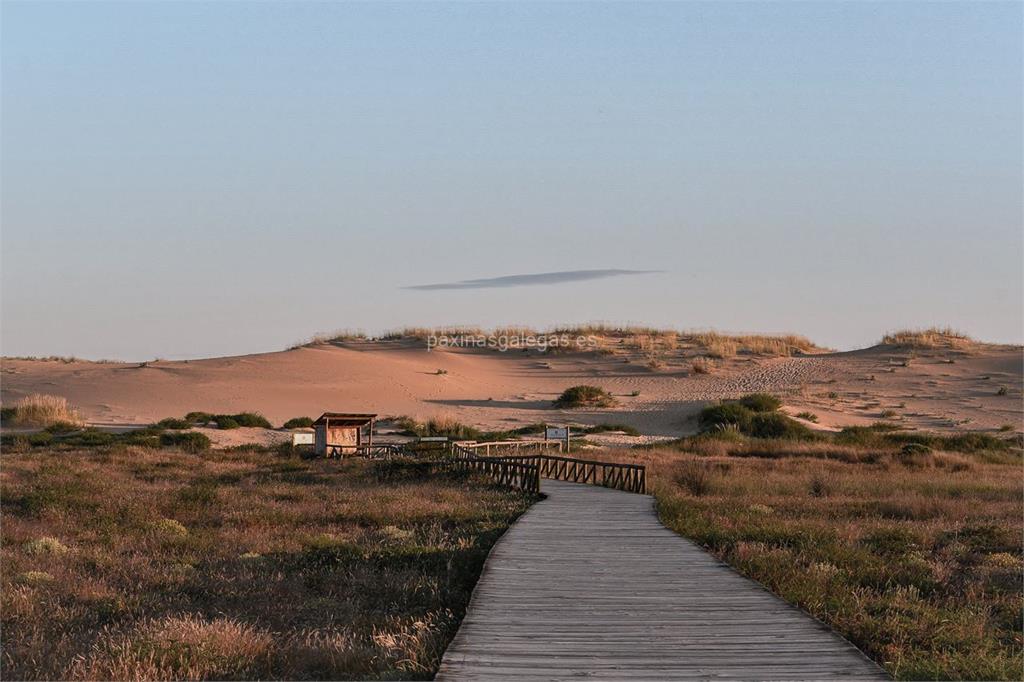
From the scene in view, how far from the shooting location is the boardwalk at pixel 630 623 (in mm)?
7500

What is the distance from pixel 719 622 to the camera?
8.95 m

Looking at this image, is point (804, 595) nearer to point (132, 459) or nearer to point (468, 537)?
point (468, 537)

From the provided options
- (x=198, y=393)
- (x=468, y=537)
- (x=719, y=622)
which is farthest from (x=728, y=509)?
(x=198, y=393)

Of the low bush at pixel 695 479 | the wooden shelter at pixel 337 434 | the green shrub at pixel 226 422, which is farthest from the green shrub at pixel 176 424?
the low bush at pixel 695 479

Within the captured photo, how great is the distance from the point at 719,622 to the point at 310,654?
12.7 feet

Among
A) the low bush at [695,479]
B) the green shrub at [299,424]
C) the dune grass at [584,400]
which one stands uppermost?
the dune grass at [584,400]

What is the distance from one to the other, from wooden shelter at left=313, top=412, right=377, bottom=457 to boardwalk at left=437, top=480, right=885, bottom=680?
21480 mm

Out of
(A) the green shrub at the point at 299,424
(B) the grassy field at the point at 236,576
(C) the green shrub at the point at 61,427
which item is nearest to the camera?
(B) the grassy field at the point at 236,576

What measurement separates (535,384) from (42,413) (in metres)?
33.2

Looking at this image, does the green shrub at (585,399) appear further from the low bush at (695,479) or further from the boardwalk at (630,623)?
the boardwalk at (630,623)

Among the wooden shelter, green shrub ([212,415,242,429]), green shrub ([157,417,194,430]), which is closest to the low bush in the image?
the wooden shelter

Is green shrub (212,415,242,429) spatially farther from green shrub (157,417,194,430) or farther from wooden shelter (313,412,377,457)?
wooden shelter (313,412,377,457)

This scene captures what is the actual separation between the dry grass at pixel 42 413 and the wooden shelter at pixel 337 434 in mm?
17505

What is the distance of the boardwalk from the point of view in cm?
750
